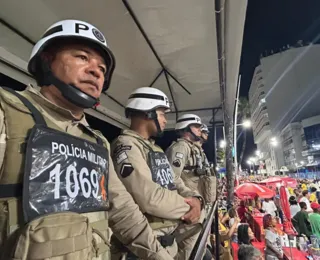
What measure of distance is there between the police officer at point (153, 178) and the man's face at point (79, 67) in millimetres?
638

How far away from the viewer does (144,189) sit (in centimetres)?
168

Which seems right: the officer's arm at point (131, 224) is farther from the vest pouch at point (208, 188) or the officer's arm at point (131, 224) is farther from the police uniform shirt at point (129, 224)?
the vest pouch at point (208, 188)

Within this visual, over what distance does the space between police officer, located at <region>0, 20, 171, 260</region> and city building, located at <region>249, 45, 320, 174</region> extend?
217 feet

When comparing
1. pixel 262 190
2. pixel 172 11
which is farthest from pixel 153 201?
pixel 262 190

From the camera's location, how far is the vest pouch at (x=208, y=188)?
362cm

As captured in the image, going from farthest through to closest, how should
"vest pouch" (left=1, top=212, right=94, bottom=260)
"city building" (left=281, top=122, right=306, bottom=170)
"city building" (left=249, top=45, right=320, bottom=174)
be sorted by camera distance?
"city building" (left=249, top=45, right=320, bottom=174), "city building" (left=281, top=122, right=306, bottom=170), "vest pouch" (left=1, top=212, right=94, bottom=260)

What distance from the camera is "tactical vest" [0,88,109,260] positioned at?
2.69ft

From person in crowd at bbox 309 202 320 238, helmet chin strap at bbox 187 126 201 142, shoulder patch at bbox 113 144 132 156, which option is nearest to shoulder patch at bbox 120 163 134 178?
shoulder patch at bbox 113 144 132 156

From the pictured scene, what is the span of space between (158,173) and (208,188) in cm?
185

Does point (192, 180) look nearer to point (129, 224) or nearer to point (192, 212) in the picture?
point (192, 212)

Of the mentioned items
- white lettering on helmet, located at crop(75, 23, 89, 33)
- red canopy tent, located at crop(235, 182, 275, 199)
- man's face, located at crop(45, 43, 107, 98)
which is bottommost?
red canopy tent, located at crop(235, 182, 275, 199)

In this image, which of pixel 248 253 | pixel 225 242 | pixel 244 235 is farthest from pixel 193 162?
pixel 244 235

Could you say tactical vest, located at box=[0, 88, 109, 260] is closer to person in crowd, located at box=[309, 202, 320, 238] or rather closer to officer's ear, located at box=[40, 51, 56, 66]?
officer's ear, located at box=[40, 51, 56, 66]

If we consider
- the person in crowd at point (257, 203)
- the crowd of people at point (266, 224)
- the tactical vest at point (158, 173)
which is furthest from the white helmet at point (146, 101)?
the person in crowd at point (257, 203)
